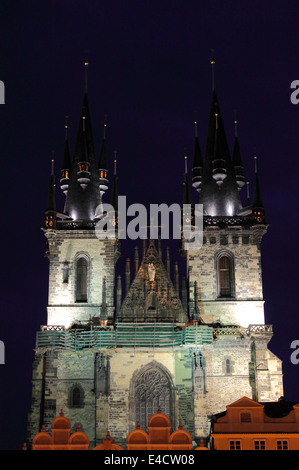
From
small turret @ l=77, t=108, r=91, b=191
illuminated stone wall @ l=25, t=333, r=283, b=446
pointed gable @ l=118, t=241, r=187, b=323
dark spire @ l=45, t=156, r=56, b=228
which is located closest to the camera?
illuminated stone wall @ l=25, t=333, r=283, b=446

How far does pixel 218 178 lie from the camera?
6109cm

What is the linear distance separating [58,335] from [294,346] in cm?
2120

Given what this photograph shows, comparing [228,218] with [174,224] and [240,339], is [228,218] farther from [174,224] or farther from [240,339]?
[240,339]

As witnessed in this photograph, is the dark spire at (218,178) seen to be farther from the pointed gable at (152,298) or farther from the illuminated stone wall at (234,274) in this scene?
the pointed gable at (152,298)

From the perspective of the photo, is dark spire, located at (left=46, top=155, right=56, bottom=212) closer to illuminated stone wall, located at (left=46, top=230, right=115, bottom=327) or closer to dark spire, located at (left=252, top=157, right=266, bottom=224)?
illuminated stone wall, located at (left=46, top=230, right=115, bottom=327)

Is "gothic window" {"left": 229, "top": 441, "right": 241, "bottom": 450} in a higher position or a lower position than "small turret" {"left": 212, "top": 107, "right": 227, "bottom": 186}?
lower

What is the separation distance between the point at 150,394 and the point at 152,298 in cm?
711

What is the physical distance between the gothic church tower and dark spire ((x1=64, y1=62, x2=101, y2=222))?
3.8 inches

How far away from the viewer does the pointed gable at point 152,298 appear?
56.6m

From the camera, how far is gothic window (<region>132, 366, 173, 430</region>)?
176ft

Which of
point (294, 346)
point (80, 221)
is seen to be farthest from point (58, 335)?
point (294, 346)

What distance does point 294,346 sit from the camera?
212 ft

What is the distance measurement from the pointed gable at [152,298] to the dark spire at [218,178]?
21.2 ft

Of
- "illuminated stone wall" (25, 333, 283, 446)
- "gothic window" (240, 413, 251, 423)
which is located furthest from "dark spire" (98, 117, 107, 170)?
"gothic window" (240, 413, 251, 423)
